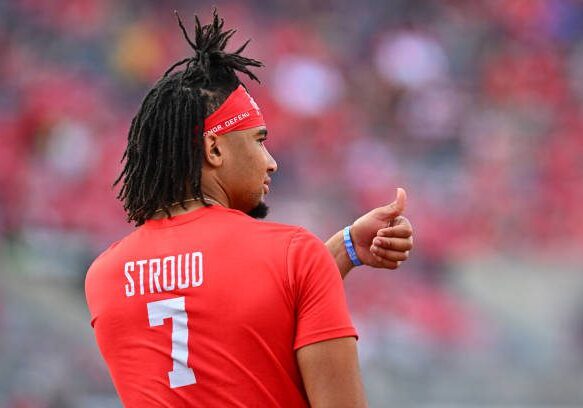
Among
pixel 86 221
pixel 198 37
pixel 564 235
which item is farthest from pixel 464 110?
pixel 198 37

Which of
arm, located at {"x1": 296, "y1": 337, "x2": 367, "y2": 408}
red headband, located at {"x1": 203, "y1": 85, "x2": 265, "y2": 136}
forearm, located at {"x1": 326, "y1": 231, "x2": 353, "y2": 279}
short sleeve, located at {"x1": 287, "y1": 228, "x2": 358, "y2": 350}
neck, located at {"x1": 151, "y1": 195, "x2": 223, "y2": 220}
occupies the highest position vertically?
red headband, located at {"x1": 203, "y1": 85, "x2": 265, "y2": 136}

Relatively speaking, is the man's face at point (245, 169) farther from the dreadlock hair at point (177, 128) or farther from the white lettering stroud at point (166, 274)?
the white lettering stroud at point (166, 274)

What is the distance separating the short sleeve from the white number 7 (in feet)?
0.81

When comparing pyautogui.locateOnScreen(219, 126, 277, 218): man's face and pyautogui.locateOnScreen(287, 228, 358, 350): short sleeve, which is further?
pyautogui.locateOnScreen(219, 126, 277, 218): man's face

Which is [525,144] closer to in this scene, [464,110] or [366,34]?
[464,110]

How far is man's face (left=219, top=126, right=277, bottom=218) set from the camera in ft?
8.22

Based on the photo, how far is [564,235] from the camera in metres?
9.67

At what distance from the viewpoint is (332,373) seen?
2.21m

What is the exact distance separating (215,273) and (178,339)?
0.17 m

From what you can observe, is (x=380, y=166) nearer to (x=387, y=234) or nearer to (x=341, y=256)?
(x=341, y=256)

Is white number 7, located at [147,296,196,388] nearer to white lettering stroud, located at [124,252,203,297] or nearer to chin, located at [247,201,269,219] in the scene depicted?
white lettering stroud, located at [124,252,203,297]

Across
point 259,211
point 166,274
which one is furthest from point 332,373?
point 259,211

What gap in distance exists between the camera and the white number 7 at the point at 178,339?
2297 mm

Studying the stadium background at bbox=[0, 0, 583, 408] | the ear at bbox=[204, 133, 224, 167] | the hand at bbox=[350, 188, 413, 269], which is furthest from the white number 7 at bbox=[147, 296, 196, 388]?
the stadium background at bbox=[0, 0, 583, 408]
